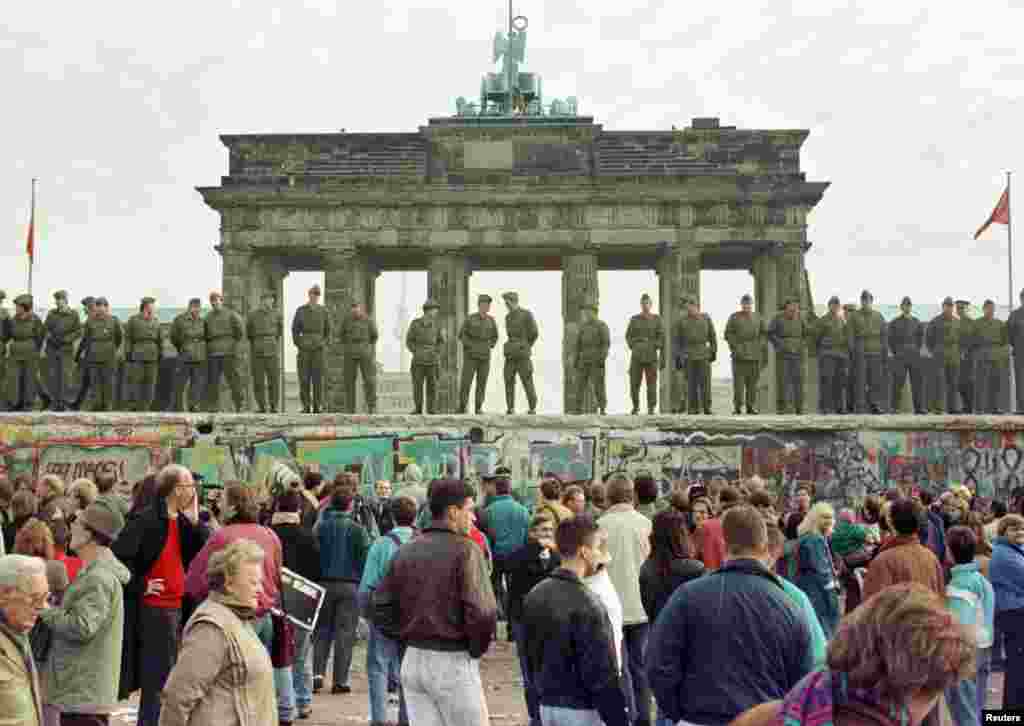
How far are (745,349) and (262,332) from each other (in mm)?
7060

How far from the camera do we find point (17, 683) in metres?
5.41

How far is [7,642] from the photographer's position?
550cm

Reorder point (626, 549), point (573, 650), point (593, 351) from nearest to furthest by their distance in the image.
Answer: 1. point (573, 650)
2. point (626, 549)
3. point (593, 351)

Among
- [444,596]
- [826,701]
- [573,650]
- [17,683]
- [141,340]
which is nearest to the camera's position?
[826,701]

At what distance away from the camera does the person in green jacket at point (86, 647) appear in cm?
691

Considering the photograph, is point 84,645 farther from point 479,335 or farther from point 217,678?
point 479,335

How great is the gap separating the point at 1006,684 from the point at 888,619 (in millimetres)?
6607

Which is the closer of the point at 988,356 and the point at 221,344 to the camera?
the point at 221,344

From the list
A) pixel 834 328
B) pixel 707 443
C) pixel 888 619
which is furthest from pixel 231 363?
pixel 888 619

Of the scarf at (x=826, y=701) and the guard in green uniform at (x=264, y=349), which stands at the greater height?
the guard in green uniform at (x=264, y=349)

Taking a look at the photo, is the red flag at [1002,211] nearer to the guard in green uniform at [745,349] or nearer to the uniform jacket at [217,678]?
the guard in green uniform at [745,349]

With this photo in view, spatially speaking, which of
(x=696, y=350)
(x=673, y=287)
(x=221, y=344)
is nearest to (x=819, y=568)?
(x=696, y=350)

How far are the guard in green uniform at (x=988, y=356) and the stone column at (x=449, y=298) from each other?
1174 cm

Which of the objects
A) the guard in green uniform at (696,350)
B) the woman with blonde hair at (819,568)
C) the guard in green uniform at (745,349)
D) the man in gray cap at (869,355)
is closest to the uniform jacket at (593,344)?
the guard in green uniform at (696,350)
